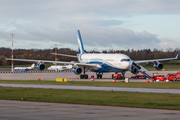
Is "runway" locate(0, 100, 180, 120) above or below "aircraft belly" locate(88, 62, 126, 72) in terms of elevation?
below

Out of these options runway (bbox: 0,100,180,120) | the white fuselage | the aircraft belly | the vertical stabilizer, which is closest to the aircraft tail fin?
the vertical stabilizer

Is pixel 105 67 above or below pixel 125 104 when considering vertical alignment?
above

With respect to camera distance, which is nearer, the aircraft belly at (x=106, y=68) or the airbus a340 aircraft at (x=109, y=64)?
the airbus a340 aircraft at (x=109, y=64)

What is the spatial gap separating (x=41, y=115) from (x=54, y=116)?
78 cm

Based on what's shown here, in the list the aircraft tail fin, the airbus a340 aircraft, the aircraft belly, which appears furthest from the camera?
the aircraft tail fin

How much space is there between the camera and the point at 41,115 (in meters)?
15.4

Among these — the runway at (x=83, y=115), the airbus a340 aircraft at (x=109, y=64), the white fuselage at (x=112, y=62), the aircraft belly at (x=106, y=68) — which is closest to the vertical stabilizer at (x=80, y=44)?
the airbus a340 aircraft at (x=109, y=64)

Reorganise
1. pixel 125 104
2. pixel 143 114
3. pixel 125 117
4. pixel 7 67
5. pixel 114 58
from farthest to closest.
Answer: pixel 7 67
pixel 114 58
pixel 125 104
pixel 143 114
pixel 125 117

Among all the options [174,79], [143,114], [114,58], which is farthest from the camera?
[114,58]

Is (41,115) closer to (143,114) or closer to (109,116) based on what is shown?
(109,116)

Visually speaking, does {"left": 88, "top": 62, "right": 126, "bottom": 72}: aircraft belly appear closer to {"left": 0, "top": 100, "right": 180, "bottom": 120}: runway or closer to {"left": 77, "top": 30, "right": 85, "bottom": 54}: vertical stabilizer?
{"left": 77, "top": 30, "right": 85, "bottom": 54}: vertical stabilizer

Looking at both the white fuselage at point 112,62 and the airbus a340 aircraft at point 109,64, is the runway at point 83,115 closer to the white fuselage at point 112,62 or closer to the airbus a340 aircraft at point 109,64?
the white fuselage at point 112,62

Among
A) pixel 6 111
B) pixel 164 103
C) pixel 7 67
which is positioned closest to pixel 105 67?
pixel 164 103

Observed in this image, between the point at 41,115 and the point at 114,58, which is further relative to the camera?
the point at 114,58
